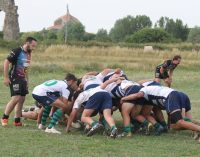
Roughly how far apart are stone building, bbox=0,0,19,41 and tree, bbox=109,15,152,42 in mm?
44488

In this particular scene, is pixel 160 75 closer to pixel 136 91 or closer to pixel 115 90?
pixel 115 90

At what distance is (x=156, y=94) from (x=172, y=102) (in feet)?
1.38

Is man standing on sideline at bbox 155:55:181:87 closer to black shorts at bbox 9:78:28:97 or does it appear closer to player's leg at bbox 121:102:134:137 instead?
player's leg at bbox 121:102:134:137

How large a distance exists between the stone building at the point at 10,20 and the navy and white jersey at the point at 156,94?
1398 inches

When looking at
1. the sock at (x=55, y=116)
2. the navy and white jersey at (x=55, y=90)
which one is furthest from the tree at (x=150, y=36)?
the sock at (x=55, y=116)

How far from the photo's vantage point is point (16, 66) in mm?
10617

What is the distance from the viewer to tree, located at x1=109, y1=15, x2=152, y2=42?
91050mm

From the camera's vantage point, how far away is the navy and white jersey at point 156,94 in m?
9.55

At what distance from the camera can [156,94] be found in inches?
381

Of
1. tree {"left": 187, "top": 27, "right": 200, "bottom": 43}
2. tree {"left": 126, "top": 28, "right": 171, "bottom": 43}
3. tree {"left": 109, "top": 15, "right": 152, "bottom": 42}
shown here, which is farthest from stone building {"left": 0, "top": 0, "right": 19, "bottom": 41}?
tree {"left": 109, "top": 15, "right": 152, "bottom": 42}

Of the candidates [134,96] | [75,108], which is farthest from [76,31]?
[134,96]

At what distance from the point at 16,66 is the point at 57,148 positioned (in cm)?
284

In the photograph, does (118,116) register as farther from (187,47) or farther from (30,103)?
(187,47)

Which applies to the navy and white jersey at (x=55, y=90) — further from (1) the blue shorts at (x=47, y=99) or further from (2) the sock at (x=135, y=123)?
(2) the sock at (x=135, y=123)
